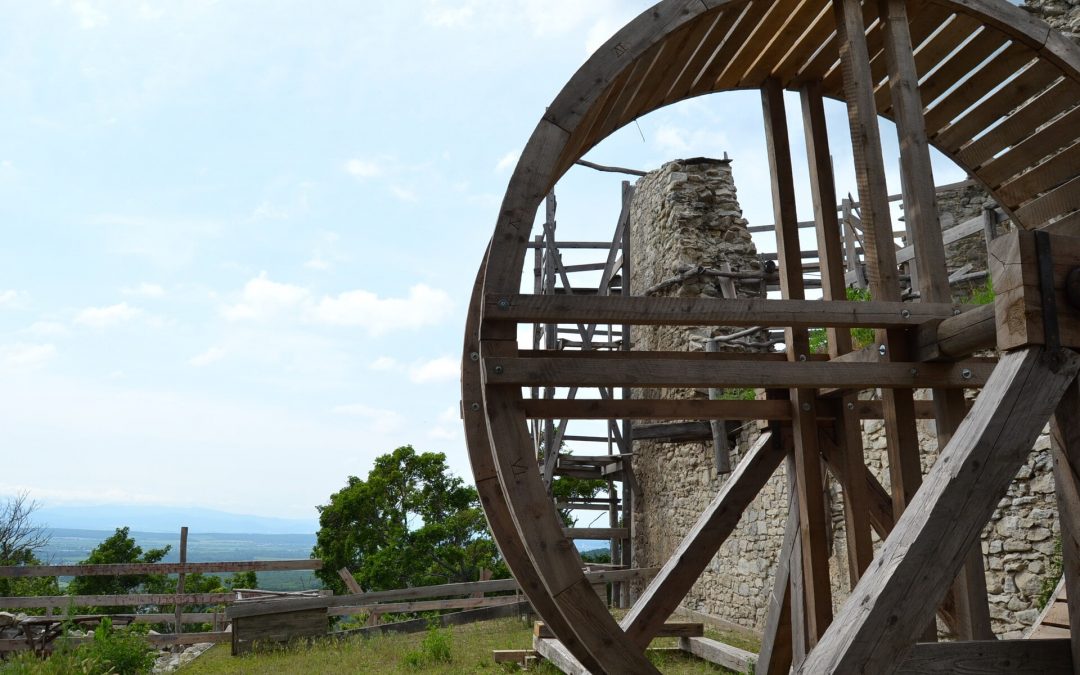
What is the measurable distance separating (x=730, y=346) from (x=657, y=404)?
7456mm

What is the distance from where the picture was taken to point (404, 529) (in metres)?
17.8

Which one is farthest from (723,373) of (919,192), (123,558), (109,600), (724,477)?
(123,558)

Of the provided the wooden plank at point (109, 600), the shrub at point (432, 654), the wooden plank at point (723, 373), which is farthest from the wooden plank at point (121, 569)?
the wooden plank at point (723, 373)

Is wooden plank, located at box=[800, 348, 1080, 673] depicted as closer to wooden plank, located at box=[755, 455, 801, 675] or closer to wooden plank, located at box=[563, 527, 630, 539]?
wooden plank, located at box=[755, 455, 801, 675]

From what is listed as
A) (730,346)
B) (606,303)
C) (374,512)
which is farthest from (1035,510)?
(374,512)

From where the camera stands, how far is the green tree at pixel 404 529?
680 inches

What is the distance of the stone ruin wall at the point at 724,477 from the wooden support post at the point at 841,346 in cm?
232

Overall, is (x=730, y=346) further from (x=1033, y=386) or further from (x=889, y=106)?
(x=1033, y=386)

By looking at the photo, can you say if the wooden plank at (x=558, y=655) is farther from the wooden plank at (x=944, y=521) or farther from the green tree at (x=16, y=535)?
the green tree at (x=16, y=535)

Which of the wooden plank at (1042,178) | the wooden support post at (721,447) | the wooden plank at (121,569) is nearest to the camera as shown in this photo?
the wooden plank at (1042,178)

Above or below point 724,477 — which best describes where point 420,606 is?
below

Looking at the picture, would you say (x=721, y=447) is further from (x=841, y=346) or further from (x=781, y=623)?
(x=841, y=346)

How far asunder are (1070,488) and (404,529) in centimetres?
1616

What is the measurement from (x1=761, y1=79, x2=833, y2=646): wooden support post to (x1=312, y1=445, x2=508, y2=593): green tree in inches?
532
